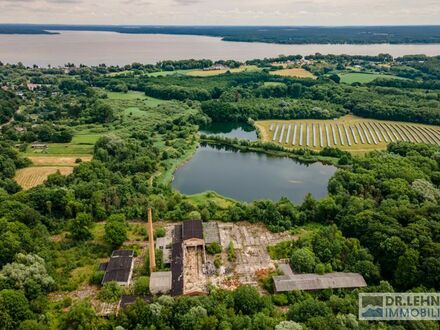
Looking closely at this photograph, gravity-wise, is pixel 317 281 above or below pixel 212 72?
below

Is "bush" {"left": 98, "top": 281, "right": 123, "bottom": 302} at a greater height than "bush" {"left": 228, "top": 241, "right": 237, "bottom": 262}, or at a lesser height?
lesser

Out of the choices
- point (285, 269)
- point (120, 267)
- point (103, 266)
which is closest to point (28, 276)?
point (103, 266)

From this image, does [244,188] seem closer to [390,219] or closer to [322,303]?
[390,219]

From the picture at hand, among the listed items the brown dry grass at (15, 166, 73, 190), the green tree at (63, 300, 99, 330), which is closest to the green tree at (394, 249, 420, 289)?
the green tree at (63, 300, 99, 330)

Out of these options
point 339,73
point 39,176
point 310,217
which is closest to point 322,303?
point 310,217

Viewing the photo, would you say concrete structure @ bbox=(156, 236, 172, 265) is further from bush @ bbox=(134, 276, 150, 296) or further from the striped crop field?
the striped crop field

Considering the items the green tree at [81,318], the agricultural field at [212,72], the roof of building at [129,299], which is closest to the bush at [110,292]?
the roof of building at [129,299]

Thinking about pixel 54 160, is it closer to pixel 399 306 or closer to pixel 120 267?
A: pixel 120 267
